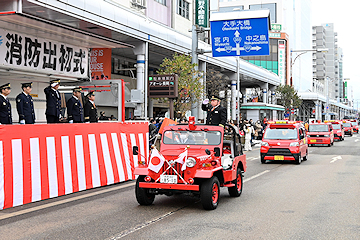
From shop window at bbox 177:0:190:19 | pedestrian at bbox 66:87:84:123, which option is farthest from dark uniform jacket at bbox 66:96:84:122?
shop window at bbox 177:0:190:19

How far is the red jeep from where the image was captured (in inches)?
305

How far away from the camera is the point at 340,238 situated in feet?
19.9

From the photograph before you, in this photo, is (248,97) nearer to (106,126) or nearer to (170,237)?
(106,126)

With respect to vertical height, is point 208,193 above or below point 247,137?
below

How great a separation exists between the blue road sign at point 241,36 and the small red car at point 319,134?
43.4 ft

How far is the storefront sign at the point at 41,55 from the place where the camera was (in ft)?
43.5

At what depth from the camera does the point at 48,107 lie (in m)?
11.7

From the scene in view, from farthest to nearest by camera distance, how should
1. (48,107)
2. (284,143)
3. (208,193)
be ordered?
1. (284,143)
2. (48,107)
3. (208,193)

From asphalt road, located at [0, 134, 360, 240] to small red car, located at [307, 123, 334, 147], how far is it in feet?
63.8

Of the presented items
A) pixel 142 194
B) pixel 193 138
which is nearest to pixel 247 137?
pixel 193 138

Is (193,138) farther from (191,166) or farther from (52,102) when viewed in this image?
(52,102)

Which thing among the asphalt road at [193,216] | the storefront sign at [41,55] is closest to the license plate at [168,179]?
the asphalt road at [193,216]

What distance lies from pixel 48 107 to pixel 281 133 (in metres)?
10.6

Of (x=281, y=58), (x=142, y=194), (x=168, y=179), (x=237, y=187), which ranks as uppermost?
(x=281, y=58)
